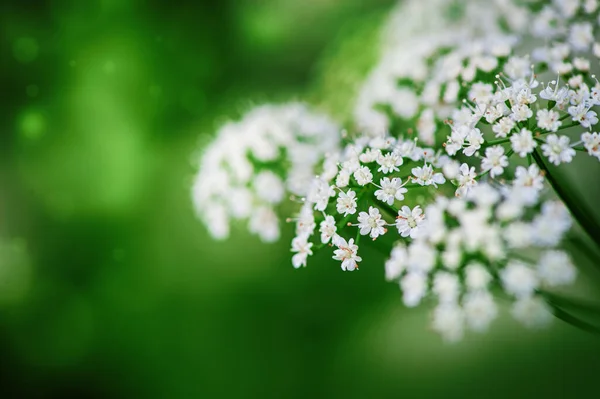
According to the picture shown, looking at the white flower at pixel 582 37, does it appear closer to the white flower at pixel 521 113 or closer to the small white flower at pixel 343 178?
the white flower at pixel 521 113

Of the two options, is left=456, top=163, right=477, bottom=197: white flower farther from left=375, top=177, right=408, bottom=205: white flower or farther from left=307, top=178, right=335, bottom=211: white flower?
left=307, top=178, right=335, bottom=211: white flower

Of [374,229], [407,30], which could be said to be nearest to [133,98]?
[407,30]

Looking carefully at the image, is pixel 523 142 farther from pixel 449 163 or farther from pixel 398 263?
pixel 398 263

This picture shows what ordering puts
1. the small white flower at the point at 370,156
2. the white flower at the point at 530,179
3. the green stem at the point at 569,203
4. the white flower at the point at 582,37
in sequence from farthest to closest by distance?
the white flower at the point at 582,37, the small white flower at the point at 370,156, the green stem at the point at 569,203, the white flower at the point at 530,179

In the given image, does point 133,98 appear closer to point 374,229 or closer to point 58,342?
point 58,342

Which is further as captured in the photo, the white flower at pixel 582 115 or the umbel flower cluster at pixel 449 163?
the white flower at pixel 582 115

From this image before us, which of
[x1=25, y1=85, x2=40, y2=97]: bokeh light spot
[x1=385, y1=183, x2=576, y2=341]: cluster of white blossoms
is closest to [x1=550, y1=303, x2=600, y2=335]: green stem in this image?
[x1=385, y1=183, x2=576, y2=341]: cluster of white blossoms

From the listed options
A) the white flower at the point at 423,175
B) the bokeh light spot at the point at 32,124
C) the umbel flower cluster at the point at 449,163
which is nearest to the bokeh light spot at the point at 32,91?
the bokeh light spot at the point at 32,124
